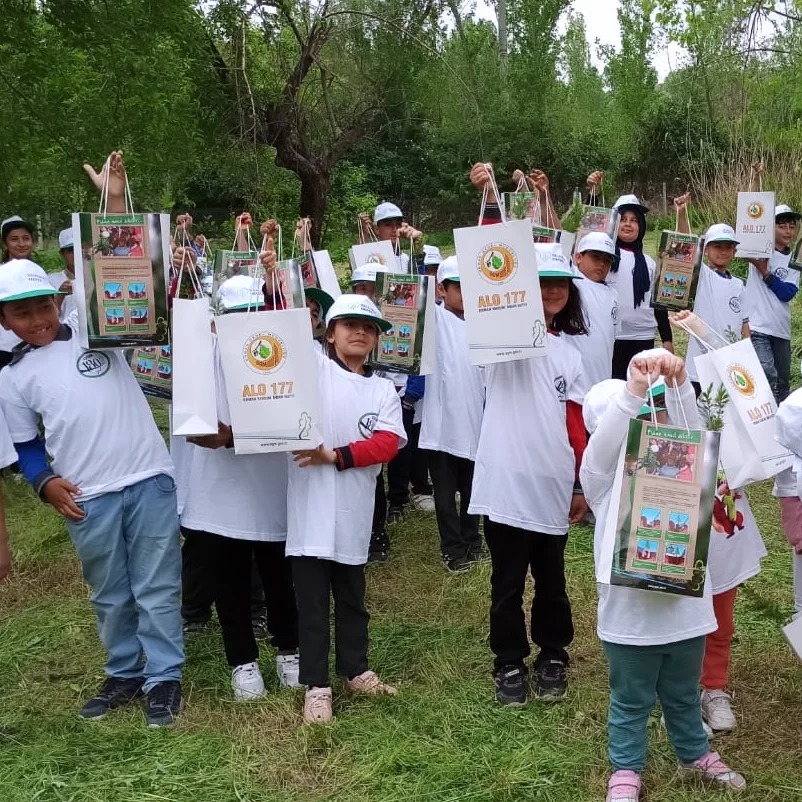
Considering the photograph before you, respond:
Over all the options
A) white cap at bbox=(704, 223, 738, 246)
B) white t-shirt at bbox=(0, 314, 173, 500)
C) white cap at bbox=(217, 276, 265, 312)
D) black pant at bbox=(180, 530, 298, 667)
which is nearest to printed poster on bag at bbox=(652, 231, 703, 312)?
white cap at bbox=(704, 223, 738, 246)

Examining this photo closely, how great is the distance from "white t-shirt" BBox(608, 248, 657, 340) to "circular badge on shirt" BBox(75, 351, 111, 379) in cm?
323

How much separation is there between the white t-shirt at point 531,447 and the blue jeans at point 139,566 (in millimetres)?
1155

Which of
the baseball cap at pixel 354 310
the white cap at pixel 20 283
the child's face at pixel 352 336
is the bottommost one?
the child's face at pixel 352 336

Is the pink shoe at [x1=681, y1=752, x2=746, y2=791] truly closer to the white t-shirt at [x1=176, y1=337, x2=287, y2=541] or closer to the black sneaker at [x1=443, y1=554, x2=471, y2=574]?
the white t-shirt at [x1=176, y1=337, x2=287, y2=541]

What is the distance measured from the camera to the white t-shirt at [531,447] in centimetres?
315

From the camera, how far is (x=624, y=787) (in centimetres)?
261

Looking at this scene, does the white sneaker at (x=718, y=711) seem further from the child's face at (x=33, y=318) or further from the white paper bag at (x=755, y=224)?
the white paper bag at (x=755, y=224)

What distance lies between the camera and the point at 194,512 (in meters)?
→ 3.35

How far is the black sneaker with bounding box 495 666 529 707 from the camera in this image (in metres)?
3.24

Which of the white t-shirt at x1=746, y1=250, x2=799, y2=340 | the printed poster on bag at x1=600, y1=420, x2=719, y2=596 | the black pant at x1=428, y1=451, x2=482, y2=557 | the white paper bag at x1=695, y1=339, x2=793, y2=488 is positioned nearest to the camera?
the printed poster on bag at x1=600, y1=420, x2=719, y2=596

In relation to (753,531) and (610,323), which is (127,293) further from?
(610,323)

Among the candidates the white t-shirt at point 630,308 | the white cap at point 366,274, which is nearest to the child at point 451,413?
the white cap at point 366,274

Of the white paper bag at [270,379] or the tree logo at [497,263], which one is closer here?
the white paper bag at [270,379]

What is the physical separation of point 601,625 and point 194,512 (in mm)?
1585
